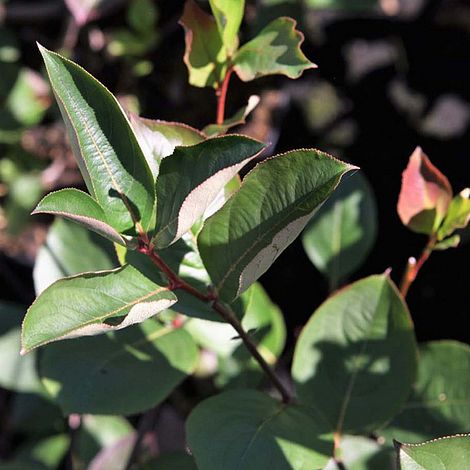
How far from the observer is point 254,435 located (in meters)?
0.73

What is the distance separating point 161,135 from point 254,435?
320mm

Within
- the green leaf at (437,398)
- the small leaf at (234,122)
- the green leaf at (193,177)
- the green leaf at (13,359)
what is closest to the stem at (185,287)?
the green leaf at (193,177)

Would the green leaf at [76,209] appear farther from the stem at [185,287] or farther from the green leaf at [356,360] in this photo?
the green leaf at [356,360]

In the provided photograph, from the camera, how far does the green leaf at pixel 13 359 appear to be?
3.55 feet

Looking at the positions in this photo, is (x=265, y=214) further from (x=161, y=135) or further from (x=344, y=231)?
(x=344, y=231)

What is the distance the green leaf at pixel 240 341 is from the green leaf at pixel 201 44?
0.31 metres

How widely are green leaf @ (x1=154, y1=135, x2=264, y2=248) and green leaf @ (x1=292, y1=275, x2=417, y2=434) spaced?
31cm

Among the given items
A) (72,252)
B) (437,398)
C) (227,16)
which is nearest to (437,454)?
(437,398)

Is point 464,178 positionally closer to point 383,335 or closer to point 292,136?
point 292,136

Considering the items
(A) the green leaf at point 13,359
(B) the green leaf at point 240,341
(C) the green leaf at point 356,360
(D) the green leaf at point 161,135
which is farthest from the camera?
(A) the green leaf at point 13,359

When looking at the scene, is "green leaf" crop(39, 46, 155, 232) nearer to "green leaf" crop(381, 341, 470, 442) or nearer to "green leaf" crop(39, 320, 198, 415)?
"green leaf" crop(39, 320, 198, 415)

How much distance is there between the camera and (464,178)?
4.89ft

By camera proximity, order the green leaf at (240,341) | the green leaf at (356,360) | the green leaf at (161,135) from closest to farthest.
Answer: the green leaf at (161,135) < the green leaf at (356,360) < the green leaf at (240,341)

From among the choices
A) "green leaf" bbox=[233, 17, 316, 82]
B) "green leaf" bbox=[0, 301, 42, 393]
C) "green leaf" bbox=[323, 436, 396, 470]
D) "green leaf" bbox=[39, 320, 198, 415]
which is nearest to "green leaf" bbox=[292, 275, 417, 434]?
"green leaf" bbox=[323, 436, 396, 470]
